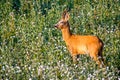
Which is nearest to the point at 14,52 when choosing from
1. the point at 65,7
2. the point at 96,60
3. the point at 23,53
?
the point at 23,53

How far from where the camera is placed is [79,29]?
11.4 metres

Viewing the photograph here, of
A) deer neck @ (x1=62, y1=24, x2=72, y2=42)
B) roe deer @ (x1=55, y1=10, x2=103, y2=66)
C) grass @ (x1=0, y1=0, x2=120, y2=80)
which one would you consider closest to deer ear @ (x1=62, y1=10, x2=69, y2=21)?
roe deer @ (x1=55, y1=10, x2=103, y2=66)

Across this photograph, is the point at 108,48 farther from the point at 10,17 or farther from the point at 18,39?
the point at 10,17

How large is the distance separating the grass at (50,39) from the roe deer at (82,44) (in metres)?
0.12

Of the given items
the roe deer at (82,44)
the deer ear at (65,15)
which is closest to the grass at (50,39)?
the roe deer at (82,44)

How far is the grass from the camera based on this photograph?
8.30 metres

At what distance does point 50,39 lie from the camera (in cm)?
1045

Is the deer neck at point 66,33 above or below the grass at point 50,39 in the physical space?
above

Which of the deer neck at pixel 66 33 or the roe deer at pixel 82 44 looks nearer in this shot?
the roe deer at pixel 82 44

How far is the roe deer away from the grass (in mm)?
124

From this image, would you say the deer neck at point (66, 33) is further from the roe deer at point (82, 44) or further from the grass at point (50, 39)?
the grass at point (50, 39)

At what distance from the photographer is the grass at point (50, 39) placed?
8297 mm

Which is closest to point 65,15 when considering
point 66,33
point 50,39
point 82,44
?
point 66,33

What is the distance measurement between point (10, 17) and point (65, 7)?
1.95m
